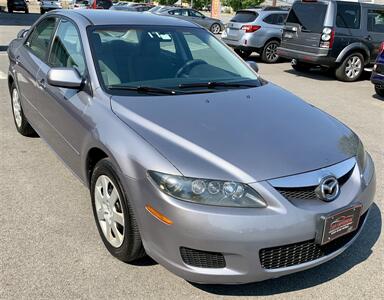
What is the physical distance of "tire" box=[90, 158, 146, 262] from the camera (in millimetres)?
2707

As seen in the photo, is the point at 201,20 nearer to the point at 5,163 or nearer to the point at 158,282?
the point at 5,163

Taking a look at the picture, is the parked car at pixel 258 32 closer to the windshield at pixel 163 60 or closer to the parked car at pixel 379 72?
the parked car at pixel 379 72

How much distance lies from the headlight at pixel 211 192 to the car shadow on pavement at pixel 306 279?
69cm

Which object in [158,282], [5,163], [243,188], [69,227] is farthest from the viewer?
[5,163]

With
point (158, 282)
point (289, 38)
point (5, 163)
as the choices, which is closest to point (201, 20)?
point (289, 38)

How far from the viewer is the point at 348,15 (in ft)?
34.5

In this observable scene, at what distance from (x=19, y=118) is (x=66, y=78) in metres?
2.44

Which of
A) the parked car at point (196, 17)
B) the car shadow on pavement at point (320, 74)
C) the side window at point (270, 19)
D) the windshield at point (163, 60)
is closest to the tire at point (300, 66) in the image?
the car shadow on pavement at point (320, 74)

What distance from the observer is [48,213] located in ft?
12.0

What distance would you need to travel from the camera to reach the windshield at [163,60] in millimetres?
3416

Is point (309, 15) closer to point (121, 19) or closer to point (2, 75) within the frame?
point (2, 75)

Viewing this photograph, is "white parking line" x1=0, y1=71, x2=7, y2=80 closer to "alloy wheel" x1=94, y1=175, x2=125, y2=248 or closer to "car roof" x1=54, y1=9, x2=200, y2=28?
"car roof" x1=54, y1=9, x2=200, y2=28

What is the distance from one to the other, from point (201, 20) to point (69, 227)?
22.8 m

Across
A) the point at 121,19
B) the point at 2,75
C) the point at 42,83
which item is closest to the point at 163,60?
the point at 121,19
